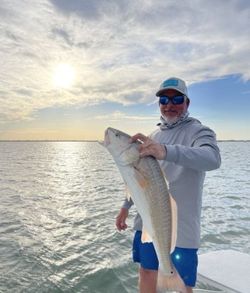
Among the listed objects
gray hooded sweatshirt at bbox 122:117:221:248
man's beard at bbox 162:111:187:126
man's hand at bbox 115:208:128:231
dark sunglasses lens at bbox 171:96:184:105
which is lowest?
man's hand at bbox 115:208:128:231

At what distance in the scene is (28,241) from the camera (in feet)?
36.9

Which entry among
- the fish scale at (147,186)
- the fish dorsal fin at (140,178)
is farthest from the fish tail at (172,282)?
the fish dorsal fin at (140,178)

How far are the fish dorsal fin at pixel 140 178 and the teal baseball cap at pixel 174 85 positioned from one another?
1.51m

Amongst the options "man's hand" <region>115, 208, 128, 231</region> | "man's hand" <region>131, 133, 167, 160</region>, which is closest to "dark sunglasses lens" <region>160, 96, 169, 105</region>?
"man's hand" <region>131, 133, 167, 160</region>

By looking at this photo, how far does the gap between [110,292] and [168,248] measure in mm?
4726

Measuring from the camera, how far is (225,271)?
6258 mm

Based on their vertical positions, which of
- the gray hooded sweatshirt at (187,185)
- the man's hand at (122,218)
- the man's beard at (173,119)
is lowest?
the man's hand at (122,218)

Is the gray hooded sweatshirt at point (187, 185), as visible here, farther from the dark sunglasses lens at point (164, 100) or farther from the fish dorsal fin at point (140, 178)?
the fish dorsal fin at point (140, 178)

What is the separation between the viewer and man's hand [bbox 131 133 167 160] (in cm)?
318

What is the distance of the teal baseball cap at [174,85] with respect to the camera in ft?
14.0

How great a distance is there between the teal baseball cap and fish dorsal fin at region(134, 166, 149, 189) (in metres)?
1.51

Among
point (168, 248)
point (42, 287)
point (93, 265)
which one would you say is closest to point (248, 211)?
point (93, 265)

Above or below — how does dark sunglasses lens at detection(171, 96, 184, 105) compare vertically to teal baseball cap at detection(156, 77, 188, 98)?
below

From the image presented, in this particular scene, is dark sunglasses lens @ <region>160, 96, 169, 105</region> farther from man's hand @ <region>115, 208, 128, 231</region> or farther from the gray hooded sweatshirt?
man's hand @ <region>115, 208, 128, 231</region>
